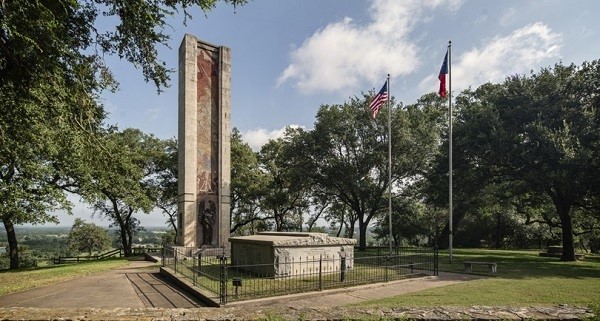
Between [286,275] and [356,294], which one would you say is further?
[286,275]

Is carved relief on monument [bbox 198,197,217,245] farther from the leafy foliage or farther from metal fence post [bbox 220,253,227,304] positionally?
the leafy foliage

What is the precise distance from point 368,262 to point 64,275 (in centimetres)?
1563

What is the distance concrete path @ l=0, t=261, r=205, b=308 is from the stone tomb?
318 centimetres

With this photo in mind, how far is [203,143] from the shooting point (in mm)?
25219

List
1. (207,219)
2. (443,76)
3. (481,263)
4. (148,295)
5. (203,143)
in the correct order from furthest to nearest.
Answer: (203,143) < (207,219) < (443,76) < (481,263) < (148,295)

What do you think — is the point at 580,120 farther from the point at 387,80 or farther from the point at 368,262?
the point at 368,262

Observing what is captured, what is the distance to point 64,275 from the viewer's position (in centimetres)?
1673

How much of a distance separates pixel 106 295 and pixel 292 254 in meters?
6.98

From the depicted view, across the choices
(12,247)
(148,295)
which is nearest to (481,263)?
(148,295)

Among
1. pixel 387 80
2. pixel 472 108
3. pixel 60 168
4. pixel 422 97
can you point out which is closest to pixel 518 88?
pixel 472 108

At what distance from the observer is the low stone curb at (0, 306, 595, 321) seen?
21.2ft

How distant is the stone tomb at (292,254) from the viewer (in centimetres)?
1441

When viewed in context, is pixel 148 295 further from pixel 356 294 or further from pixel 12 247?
pixel 12 247

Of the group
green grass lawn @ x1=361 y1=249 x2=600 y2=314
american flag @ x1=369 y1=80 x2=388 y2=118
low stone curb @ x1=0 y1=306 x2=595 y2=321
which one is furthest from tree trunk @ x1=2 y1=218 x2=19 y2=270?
green grass lawn @ x1=361 y1=249 x2=600 y2=314
